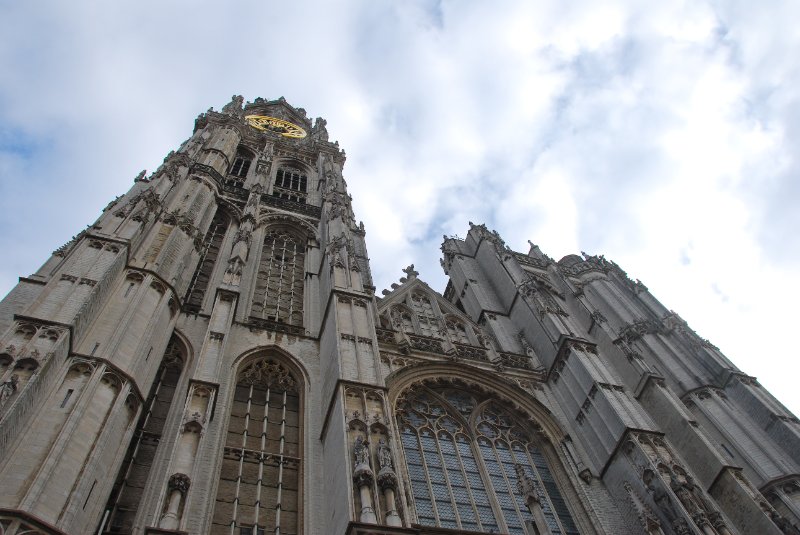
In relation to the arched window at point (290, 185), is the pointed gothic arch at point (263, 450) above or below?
below

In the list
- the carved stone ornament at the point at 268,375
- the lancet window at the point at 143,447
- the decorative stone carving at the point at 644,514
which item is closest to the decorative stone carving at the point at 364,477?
the lancet window at the point at 143,447

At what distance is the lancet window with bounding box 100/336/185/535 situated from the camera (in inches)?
407

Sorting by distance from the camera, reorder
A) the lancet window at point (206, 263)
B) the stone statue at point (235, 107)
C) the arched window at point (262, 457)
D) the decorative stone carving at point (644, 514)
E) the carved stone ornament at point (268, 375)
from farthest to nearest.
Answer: the stone statue at point (235, 107) < the lancet window at point (206, 263) < the carved stone ornament at point (268, 375) < the decorative stone carving at point (644, 514) < the arched window at point (262, 457)

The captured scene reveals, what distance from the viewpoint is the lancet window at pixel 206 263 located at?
1705 cm

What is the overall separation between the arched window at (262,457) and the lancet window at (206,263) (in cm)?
301

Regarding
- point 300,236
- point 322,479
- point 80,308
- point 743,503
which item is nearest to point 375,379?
point 322,479

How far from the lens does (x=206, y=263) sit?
19.6 m

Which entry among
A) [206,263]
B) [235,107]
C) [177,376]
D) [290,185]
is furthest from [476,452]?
[235,107]

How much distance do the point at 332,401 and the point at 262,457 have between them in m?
1.64

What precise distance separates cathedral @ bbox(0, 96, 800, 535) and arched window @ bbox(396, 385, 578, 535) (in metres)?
0.06

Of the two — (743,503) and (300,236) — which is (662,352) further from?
(300,236)

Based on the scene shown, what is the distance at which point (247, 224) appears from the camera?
21297 mm

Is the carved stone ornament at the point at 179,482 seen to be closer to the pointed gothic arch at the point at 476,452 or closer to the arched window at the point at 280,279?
the pointed gothic arch at the point at 476,452

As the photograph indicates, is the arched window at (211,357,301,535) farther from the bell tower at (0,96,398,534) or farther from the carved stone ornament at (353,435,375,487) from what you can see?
the carved stone ornament at (353,435,375,487)
